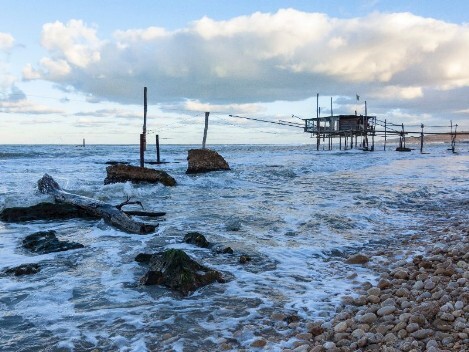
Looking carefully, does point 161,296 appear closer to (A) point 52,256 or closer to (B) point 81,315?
(B) point 81,315

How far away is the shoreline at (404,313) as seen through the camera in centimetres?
338

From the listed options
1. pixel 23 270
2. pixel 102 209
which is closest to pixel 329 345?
pixel 23 270

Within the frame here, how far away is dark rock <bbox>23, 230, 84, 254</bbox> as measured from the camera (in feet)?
21.7

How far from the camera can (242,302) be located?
14.9ft

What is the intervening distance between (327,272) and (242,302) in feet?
5.30

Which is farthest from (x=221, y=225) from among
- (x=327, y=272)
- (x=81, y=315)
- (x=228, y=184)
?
(x=228, y=184)

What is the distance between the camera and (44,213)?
369 inches

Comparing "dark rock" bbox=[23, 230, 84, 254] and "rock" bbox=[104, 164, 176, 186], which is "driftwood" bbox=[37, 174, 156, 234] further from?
"rock" bbox=[104, 164, 176, 186]

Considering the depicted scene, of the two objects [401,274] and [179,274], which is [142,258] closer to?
[179,274]

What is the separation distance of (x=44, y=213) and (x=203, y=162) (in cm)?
1303

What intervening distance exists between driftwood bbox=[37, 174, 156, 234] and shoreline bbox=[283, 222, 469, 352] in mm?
4461

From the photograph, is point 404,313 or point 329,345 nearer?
point 329,345

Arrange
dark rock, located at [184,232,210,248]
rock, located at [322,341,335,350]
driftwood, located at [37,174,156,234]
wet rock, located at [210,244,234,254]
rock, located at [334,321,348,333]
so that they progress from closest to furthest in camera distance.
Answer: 1. rock, located at [322,341,335,350]
2. rock, located at [334,321,348,333]
3. wet rock, located at [210,244,234,254]
4. dark rock, located at [184,232,210,248]
5. driftwood, located at [37,174,156,234]

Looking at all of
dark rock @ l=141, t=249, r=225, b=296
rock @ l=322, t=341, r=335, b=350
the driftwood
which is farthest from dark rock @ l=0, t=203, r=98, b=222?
rock @ l=322, t=341, r=335, b=350
